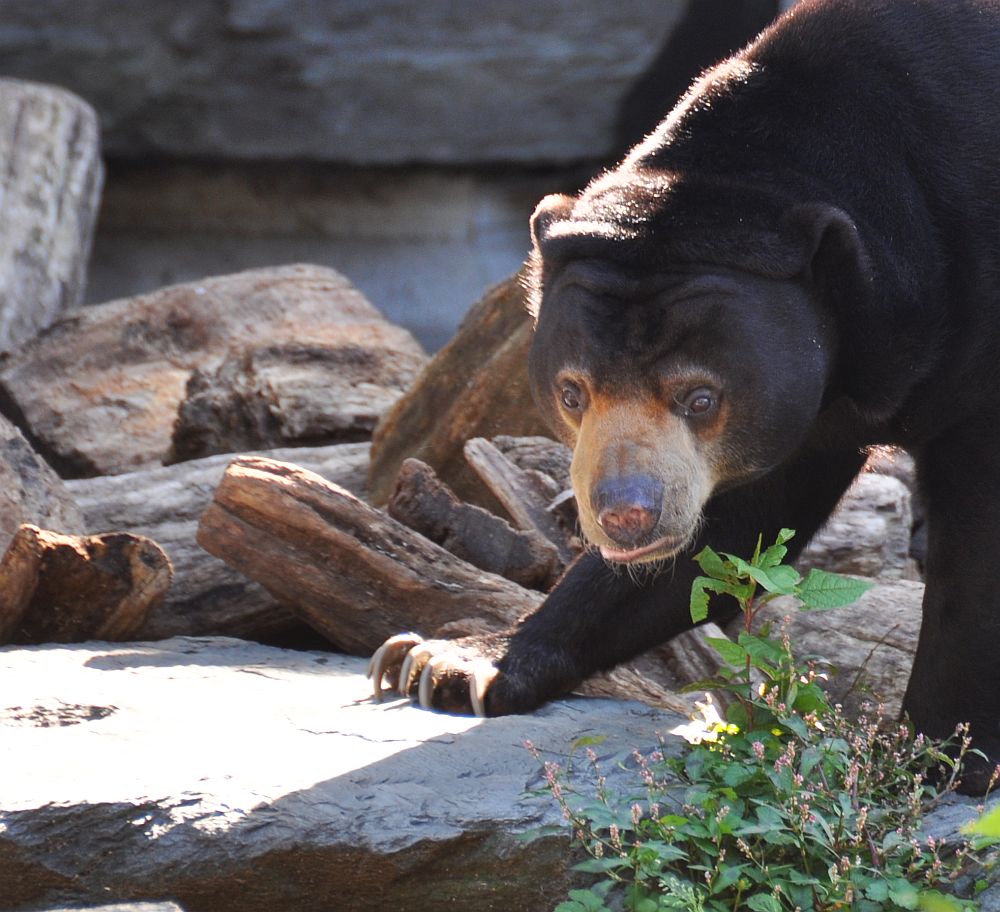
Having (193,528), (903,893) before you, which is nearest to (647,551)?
(903,893)

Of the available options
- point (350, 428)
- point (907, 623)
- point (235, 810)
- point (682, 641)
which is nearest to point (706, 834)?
point (235, 810)

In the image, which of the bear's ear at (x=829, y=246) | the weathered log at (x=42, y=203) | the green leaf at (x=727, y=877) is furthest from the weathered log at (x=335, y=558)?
the weathered log at (x=42, y=203)

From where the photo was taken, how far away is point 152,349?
23.8 feet

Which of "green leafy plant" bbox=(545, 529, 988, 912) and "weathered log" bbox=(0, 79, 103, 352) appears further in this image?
"weathered log" bbox=(0, 79, 103, 352)

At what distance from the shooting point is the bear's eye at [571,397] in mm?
3494

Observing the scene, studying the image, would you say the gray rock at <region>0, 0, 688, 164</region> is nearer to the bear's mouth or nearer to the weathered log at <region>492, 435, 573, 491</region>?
the weathered log at <region>492, 435, 573, 491</region>

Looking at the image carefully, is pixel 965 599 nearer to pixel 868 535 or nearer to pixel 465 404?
pixel 868 535

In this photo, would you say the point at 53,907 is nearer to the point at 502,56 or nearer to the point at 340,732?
the point at 340,732

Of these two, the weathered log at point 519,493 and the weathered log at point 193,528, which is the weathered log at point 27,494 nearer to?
the weathered log at point 193,528

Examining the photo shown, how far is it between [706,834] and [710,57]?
7547mm

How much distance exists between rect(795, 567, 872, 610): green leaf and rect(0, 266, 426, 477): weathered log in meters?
3.58

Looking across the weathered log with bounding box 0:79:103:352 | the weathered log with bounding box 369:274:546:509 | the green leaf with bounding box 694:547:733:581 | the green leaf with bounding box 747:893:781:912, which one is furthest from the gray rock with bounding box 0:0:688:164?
the green leaf with bounding box 747:893:781:912

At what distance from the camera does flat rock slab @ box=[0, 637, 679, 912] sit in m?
2.81

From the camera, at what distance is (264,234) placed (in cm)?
1032
